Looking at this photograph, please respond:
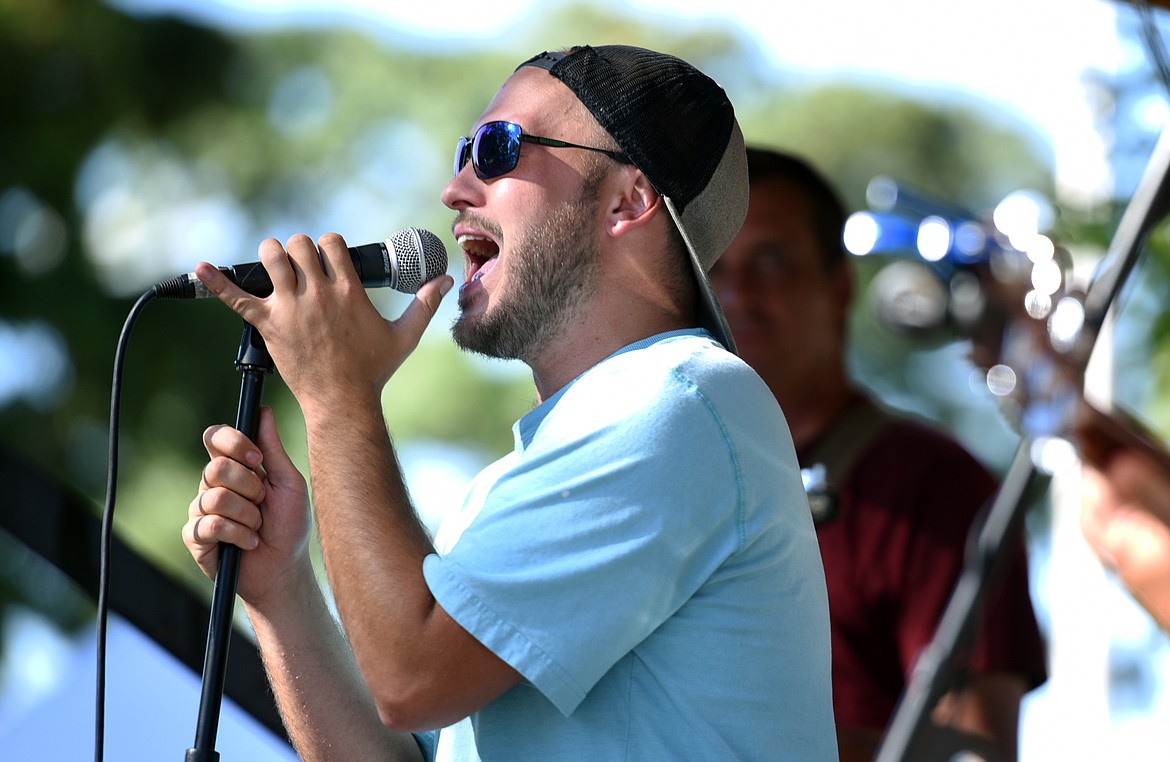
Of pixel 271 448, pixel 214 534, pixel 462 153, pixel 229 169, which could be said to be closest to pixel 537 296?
pixel 462 153

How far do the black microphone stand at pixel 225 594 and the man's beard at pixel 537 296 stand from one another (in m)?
0.35

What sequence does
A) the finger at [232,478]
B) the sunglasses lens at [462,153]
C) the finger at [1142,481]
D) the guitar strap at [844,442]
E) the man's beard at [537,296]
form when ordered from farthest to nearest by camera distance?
the guitar strap at [844,442] < the sunglasses lens at [462,153] < the man's beard at [537,296] < the finger at [232,478] < the finger at [1142,481]

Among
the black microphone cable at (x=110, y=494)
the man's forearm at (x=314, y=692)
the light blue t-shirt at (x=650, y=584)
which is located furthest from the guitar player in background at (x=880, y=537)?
the black microphone cable at (x=110, y=494)

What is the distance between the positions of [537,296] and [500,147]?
0.24 metres

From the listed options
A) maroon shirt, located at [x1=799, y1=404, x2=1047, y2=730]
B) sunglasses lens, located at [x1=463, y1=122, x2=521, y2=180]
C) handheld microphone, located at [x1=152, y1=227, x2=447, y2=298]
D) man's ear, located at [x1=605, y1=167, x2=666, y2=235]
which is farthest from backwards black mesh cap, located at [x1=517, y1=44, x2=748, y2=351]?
maroon shirt, located at [x1=799, y1=404, x2=1047, y2=730]

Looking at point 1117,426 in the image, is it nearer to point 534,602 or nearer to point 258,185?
point 534,602

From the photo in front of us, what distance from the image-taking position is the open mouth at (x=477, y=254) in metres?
2.19

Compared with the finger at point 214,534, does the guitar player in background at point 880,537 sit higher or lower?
lower

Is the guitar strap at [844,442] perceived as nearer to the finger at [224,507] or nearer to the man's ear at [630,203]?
the man's ear at [630,203]

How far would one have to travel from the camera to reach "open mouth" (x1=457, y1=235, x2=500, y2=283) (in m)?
2.19

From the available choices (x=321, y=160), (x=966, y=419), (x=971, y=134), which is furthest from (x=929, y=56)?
(x=321, y=160)

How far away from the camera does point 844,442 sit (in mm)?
3115

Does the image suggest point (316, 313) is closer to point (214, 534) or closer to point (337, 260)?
point (337, 260)

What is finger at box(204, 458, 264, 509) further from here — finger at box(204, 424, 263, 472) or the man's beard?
the man's beard
